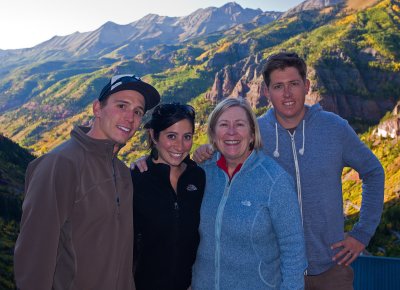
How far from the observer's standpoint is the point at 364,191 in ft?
19.1

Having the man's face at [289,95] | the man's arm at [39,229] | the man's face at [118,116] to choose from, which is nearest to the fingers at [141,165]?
the man's face at [118,116]

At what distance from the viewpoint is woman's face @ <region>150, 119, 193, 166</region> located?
5383 millimetres

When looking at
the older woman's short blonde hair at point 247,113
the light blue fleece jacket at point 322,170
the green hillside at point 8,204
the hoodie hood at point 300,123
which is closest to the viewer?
the older woman's short blonde hair at point 247,113

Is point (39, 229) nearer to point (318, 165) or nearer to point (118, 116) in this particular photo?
point (118, 116)

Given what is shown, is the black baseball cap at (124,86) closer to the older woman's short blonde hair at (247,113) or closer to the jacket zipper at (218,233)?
the older woman's short blonde hair at (247,113)

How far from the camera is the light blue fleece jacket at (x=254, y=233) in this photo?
441 centimetres

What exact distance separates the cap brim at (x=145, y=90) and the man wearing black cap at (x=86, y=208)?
14mm

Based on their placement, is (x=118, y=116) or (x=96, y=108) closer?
(x=118, y=116)

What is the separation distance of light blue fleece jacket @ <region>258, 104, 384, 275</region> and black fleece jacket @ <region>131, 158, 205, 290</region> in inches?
57.9

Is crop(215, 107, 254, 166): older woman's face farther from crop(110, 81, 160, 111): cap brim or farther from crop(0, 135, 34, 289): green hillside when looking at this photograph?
crop(0, 135, 34, 289): green hillside

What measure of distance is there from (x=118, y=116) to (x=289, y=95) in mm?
2586

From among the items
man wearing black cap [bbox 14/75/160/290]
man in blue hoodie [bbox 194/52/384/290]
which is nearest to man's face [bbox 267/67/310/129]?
man in blue hoodie [bbox 194/52/384/290]

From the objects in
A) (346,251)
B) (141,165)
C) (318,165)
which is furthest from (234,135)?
(346,251)

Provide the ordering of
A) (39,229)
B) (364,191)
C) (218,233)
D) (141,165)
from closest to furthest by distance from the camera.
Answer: (39,229)
(218,233)
(141,165)
(364,191)
